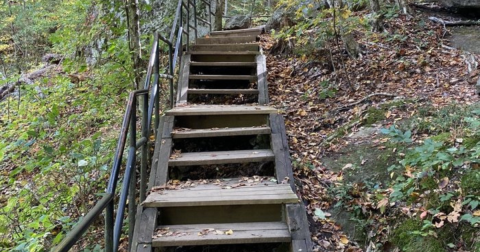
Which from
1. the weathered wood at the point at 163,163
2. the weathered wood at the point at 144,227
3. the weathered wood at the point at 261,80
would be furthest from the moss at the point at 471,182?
the weathered wood at the point at 261,80

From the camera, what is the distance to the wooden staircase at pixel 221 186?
8.46ft

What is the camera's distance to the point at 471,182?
2.38 meters

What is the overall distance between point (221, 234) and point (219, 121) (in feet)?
5.75

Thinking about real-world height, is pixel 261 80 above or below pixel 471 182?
above

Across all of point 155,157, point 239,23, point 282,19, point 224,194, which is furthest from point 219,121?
point 239,23

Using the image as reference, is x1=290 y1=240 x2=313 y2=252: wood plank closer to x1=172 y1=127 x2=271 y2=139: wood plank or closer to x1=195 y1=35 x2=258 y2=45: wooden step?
x1=172 y1=127 x2=271 y2=139: wood plank

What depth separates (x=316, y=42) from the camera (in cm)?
602

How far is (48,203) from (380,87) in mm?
4913

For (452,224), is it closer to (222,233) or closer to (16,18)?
(222,233)

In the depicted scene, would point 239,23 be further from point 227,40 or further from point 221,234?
point 221,234

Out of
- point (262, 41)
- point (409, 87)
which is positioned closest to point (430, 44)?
point (409, 87)

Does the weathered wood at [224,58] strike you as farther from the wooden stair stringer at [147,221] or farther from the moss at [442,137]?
the moss at [442,137]

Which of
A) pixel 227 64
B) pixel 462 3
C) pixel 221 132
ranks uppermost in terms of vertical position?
pixel 462 3

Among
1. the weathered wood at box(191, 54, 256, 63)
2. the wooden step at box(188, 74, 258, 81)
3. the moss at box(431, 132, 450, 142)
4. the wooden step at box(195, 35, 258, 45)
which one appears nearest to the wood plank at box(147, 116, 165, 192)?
the wooden step at box(188, 74, 258, 81)
